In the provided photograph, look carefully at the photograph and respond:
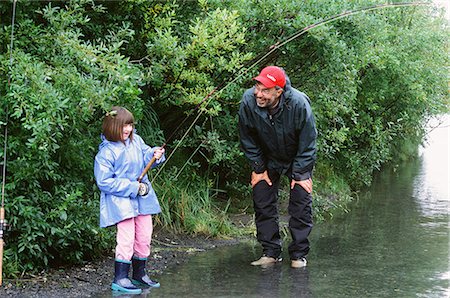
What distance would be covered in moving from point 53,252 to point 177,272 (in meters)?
1.00

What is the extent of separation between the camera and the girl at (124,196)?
543cm

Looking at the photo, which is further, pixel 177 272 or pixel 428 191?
pixel 428 191

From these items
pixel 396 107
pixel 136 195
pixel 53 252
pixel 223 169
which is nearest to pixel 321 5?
pixel 223 169

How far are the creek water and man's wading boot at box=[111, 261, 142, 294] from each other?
0.37 ft

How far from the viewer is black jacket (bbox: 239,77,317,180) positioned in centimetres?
610

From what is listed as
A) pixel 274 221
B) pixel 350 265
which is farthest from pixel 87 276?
pixel 350 265

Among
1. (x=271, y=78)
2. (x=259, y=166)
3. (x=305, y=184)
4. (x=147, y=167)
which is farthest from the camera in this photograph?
(x=259, y=166)

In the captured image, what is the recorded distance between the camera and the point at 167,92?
7066 millimetres

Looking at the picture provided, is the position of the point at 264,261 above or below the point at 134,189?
below

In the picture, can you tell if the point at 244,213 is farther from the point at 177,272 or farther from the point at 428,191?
the point at 428,191

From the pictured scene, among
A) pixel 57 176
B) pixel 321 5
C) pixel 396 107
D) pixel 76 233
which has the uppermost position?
pixel 321 5

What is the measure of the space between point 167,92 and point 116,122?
1626mm

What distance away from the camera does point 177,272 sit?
20.0 feet

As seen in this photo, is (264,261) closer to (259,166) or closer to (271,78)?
(259,166)
